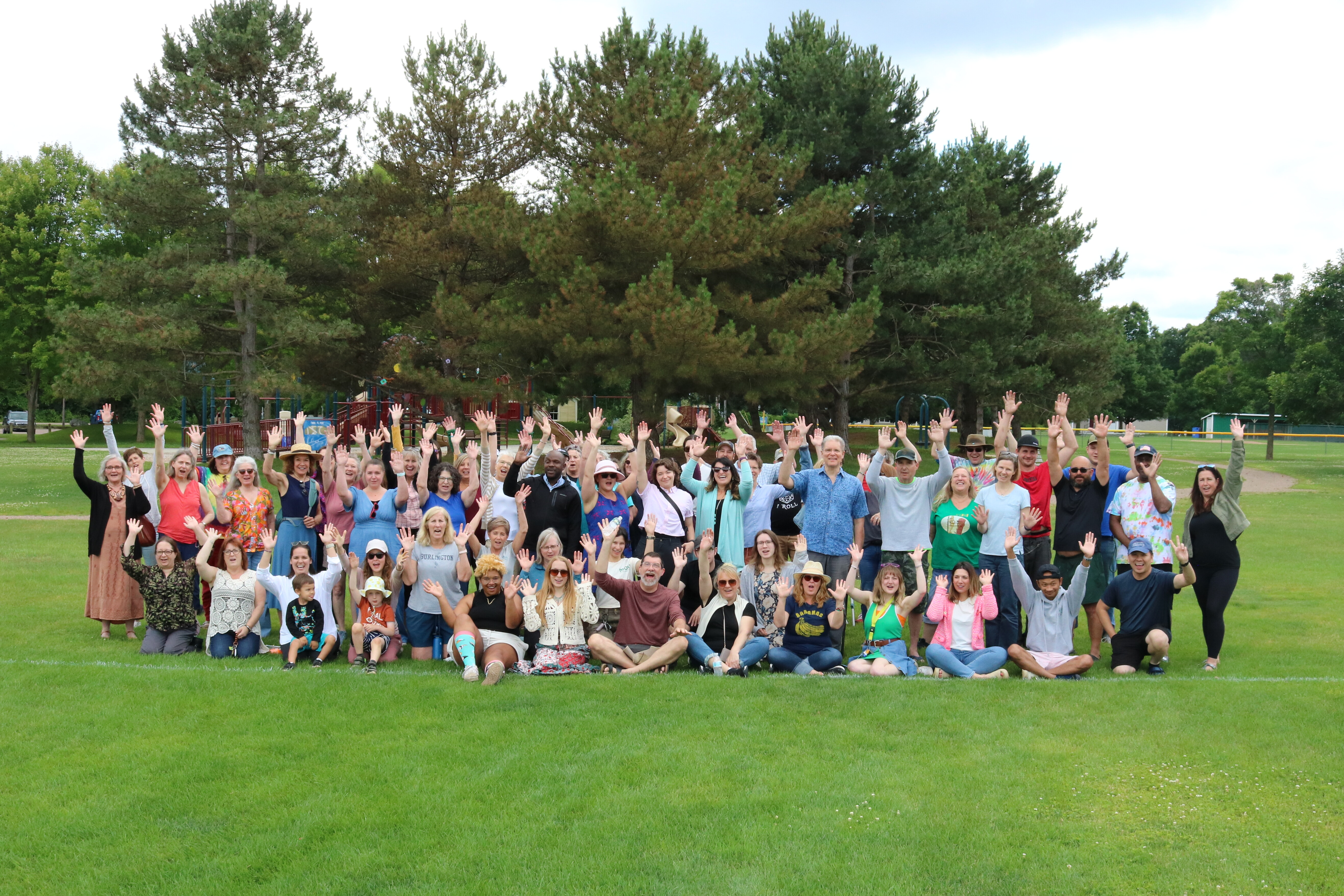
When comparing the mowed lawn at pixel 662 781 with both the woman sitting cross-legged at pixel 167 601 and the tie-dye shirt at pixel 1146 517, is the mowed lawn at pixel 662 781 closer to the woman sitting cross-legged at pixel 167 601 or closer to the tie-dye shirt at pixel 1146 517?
the woman sitting cross-legged at pixel 167 601

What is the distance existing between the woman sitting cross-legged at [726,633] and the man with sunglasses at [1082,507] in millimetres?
2968

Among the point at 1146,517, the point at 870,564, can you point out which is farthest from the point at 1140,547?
the point at 870,564

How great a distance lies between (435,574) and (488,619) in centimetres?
68

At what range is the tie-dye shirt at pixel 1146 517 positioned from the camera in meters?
9.28

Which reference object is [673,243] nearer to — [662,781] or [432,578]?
[432,578]

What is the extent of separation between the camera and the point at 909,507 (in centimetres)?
937

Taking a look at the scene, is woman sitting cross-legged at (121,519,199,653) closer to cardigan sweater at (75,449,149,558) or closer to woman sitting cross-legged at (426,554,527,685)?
cardigan sweater at (75,449,149,558)

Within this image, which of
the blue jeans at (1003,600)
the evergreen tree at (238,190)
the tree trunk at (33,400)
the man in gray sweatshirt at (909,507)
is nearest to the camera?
the blue jeans at (1003,600)

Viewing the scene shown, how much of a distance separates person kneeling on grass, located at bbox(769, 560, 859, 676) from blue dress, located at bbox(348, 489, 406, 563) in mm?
3619

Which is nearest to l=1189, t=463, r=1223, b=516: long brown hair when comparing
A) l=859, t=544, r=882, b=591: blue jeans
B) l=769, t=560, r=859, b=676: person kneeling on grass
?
l=859, t=544, r=882, b=591: blue jeans

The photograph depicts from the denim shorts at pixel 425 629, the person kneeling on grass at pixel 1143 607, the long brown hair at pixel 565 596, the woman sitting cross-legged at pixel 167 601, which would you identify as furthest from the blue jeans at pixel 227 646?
the person kneeling on grass at pixel 1143 607

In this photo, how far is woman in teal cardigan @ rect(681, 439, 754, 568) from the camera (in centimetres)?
956

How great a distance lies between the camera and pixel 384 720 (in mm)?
7273

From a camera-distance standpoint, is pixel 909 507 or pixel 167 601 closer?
pixel 909 507
